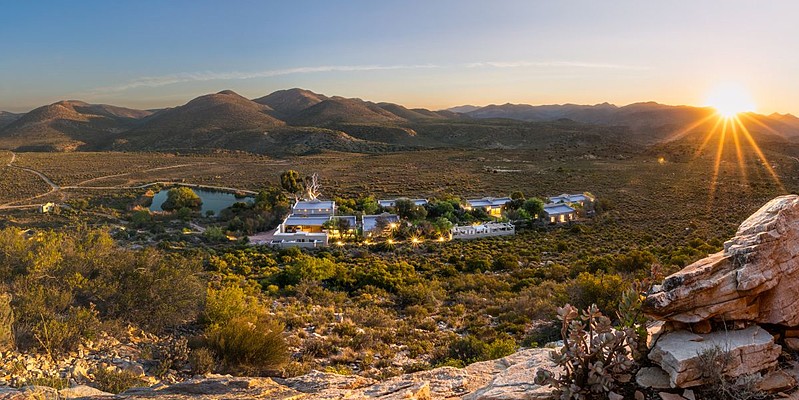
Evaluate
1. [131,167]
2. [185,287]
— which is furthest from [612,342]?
[131,167]

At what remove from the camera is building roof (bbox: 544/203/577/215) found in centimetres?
3503

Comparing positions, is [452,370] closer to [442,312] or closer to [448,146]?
[442,312]

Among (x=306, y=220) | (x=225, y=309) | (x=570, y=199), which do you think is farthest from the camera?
(x=570, y=199)

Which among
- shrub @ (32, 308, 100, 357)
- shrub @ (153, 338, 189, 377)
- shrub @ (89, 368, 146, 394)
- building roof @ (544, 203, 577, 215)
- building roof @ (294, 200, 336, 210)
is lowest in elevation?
building roof @ (544, 203, 577, 215)

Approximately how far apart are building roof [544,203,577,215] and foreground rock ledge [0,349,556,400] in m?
30.1

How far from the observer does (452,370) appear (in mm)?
6445

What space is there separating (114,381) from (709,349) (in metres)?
7.18

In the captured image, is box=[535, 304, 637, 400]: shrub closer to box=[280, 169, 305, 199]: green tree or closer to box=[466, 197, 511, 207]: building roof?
box=[466, 197, 511, 207]: building roof

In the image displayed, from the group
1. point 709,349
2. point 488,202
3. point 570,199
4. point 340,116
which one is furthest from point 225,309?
point 340,116

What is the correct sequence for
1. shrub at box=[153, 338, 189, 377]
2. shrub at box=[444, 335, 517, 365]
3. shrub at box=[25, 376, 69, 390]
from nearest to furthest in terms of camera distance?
1. shrub at box=[25, 376, 69, 390]
2. shrub at box=[153, 338, 189, 377]
3. shrub at box=[444, 335, 517, 365]

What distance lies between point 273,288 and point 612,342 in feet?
42.6

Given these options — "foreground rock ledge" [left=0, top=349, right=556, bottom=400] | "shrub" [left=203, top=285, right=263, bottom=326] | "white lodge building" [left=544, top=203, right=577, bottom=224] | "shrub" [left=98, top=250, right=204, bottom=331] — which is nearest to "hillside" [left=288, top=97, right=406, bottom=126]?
"white lodge building" [left=544, top=203, right=577, bottom=224]

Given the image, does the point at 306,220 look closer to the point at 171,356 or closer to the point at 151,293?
the point at 151,293

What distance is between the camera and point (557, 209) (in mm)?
35812
